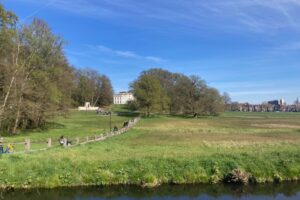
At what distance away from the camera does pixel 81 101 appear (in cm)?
14362

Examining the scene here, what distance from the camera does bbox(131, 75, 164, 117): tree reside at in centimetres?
10406

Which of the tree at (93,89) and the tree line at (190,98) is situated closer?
the tree line at (190,98)

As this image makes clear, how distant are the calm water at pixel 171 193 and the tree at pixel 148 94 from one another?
82792 mm

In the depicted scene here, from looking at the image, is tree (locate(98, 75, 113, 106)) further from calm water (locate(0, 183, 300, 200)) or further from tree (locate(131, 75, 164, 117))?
calm water (locate(0, 183, 300, 200))

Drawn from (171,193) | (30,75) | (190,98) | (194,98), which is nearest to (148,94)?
(190,98)

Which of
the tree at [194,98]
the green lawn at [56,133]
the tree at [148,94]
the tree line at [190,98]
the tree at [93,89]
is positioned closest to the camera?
the green lawn at [56,133]

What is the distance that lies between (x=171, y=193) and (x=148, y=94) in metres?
84.4

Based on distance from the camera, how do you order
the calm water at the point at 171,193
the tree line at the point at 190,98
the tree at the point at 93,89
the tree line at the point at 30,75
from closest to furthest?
the calm water at the point at 171,193 < the tree line at the point at 30,75 < the tree line at the point at 190,98 < the tree at the point at 93,89

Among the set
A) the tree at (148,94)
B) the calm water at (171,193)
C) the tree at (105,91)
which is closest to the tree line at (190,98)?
the tree at (148,94)

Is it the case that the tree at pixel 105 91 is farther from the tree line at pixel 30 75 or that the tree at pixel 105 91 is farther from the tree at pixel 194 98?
the tree line at pixel 30 75

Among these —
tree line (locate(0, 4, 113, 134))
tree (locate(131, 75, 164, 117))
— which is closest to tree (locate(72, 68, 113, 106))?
tree (locate(131, 75, 164, 117))

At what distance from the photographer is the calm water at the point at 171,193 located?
19.3m

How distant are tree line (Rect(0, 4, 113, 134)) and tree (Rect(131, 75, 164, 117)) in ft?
138

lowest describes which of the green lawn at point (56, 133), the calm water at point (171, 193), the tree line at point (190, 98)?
the calm water at point (171, 193)
